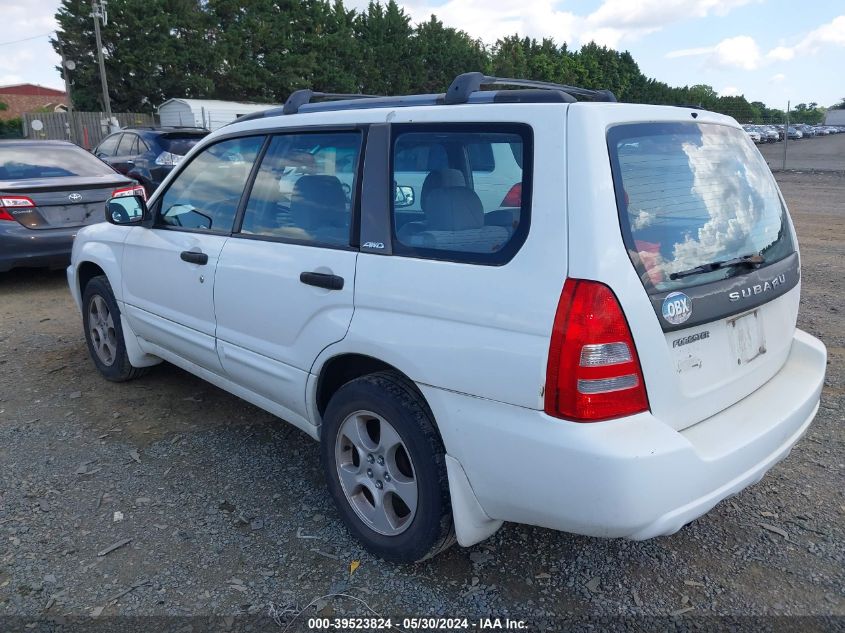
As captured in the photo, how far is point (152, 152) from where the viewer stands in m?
12.0

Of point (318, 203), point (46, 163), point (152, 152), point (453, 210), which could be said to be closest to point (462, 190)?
point (453, 210)

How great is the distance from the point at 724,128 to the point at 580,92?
59cm

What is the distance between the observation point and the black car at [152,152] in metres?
11.9

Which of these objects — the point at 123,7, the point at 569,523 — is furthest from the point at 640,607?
the point at 123,7

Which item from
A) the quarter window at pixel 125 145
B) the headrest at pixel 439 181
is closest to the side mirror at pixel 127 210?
the headrest at pixel 439 181

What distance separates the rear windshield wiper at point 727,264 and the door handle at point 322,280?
125 cm

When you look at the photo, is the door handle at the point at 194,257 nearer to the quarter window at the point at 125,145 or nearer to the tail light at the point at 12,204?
the tail light at the point at 12,204

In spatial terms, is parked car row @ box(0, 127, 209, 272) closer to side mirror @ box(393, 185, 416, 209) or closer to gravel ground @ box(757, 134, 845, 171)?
side mirror @ box(393, 185, 416, 209)

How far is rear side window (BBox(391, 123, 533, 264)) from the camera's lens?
2.35m

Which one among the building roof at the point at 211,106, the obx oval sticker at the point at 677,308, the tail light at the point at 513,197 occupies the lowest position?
the obx oval sticker at the point at 677,308

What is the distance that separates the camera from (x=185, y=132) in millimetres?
12438

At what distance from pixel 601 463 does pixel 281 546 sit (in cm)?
152

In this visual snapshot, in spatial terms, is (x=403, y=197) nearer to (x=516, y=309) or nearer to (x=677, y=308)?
(x=516, y=309)

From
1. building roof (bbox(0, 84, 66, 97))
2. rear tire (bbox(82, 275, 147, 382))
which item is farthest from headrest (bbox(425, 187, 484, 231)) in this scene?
building roof (bbox(0, 84, 66, 97))
